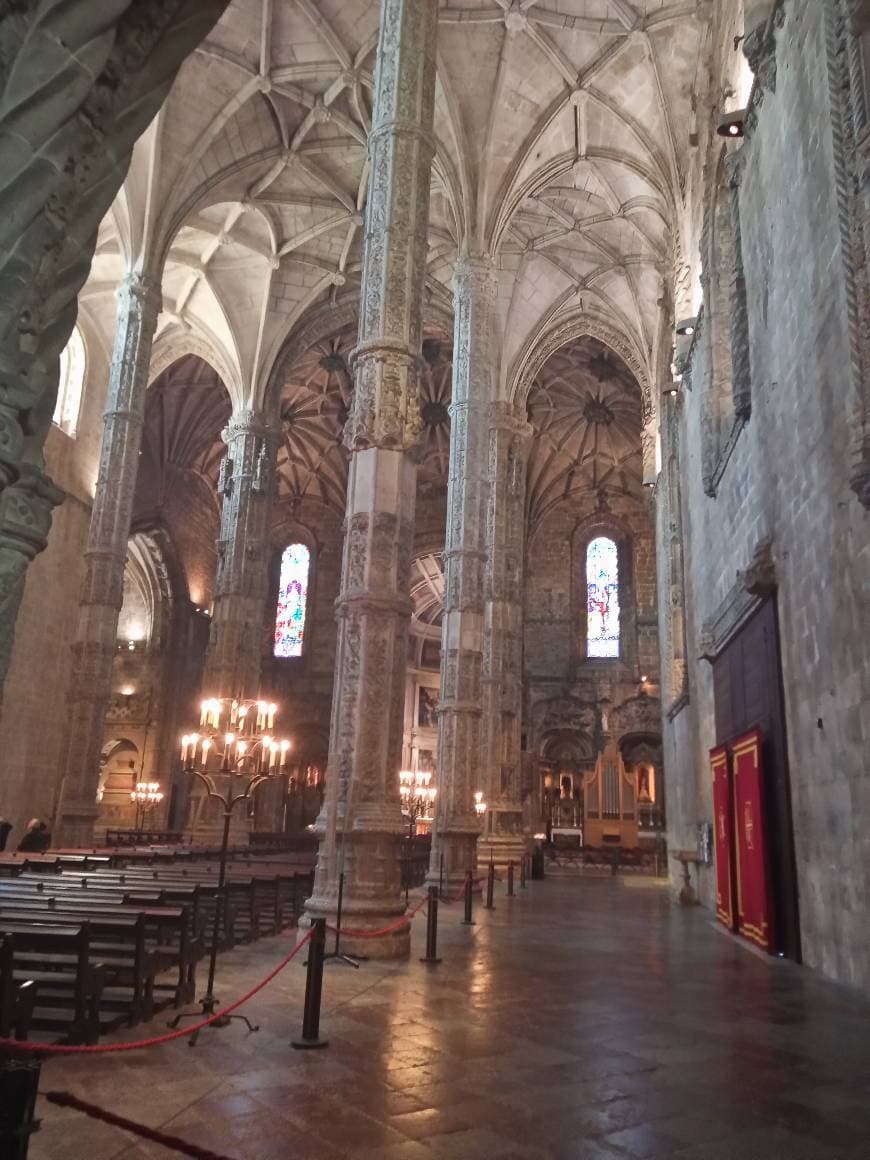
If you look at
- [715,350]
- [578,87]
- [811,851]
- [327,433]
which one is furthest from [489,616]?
[327,433]

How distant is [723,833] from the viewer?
13.0m

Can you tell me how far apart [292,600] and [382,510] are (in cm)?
2991

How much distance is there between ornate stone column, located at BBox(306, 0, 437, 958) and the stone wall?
175 inches

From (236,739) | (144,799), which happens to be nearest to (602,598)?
(144,799)

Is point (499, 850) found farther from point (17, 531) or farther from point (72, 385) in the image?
point (17, 531)

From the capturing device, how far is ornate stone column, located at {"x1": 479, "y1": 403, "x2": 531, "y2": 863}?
21.5 m

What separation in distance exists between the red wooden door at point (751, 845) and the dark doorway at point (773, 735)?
9 cm

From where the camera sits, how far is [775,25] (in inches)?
413

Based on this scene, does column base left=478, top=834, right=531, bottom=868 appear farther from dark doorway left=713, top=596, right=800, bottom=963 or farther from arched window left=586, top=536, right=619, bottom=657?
arched window left=586, top=536, right=619, bottom=657

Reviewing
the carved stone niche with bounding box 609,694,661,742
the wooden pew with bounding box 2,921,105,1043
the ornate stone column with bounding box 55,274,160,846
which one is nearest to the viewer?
the wooden pew with bounding box 2,921,105,1043

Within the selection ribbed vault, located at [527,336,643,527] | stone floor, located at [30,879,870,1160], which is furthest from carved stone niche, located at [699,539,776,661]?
ribbed vault, located at [527,336,643,527]

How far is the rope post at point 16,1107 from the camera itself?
2340mm

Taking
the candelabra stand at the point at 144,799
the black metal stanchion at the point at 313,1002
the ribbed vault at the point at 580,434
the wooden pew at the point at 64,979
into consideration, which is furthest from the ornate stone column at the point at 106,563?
the ribbed vault at the point at 580,434

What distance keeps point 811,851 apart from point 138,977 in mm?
6898
